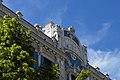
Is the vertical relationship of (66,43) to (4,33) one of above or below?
above

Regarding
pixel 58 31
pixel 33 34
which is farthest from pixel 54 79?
pixel 58 31

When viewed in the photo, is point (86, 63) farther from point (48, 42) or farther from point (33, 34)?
point (33, 34)

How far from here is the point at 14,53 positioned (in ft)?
56.3

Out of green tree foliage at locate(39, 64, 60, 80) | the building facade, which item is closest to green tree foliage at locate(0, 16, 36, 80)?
green tree foliage at locate(39, 64, 60, 80)

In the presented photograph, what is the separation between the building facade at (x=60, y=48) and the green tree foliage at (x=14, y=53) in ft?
23.7

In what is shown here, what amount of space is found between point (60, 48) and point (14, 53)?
13.3m

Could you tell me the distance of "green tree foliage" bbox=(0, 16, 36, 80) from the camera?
1666cm

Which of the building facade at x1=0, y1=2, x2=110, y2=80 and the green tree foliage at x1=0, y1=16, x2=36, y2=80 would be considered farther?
the building facade at x1=0, y1=2, x2=110, y2=80

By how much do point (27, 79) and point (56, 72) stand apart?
2.74 m

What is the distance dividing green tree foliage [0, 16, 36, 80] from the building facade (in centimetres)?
721

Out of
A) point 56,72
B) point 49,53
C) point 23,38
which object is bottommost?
point 56,72

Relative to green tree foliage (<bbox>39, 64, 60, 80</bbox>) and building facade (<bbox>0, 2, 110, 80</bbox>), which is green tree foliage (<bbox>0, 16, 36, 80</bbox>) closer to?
green tree foliage (<bbox>39, 64, 60, 80</bbox>)

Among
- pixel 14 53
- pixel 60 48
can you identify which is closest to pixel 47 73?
pixel 14 53

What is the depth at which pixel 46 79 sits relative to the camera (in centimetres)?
1822
